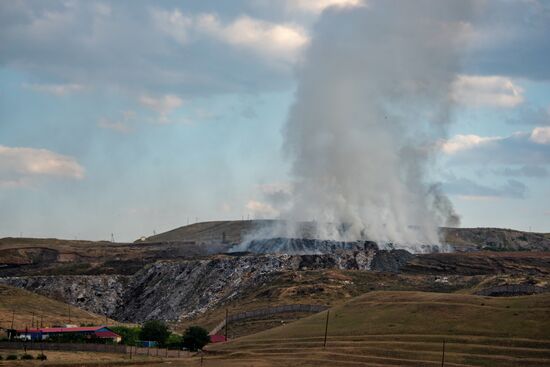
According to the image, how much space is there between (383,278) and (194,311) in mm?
43349

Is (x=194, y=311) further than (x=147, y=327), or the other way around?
(x=194, y=311)

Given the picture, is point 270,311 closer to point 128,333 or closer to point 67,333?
point 128,333

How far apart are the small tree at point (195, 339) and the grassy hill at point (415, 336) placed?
224 cm

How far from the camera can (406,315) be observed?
420 ft

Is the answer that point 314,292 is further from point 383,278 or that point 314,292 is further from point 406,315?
point 406,315

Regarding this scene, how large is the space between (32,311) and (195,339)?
51502 millimetres

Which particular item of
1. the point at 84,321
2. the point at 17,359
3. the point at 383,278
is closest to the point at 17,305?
the point at 84,321

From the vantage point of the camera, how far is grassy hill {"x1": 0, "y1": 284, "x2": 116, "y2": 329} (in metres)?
157

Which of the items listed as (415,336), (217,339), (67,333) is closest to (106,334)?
(67,333)

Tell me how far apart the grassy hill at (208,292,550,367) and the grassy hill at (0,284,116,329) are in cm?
4289

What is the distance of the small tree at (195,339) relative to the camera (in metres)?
132

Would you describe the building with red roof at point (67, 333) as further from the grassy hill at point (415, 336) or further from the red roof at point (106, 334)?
the grassy hill at point (415, 336)

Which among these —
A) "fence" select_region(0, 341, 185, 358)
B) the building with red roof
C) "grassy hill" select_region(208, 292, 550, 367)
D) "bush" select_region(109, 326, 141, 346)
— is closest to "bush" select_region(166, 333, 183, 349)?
"bush" select_region(109, 326, 141, 346)

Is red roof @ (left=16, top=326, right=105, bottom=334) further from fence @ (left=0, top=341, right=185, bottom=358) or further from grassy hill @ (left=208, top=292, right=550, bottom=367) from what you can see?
grassy hill @ (left=208, top=292, right=550, bottom=367)
